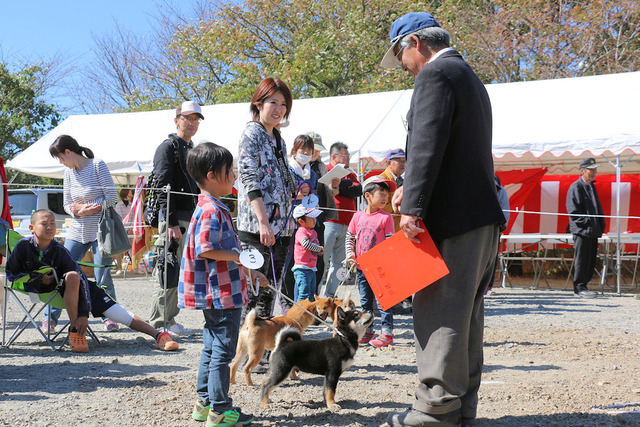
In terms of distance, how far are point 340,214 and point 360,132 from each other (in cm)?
410

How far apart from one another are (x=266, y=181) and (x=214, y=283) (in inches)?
40.2

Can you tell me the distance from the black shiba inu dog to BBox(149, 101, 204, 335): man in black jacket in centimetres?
198

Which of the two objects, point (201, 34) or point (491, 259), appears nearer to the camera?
point (491, 259)

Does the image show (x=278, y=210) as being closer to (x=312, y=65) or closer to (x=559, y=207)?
(x=559, y=207)

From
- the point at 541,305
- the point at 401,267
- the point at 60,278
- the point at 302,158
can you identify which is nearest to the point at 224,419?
the point at 401,267

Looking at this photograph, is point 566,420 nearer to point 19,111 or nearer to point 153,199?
point 153,199

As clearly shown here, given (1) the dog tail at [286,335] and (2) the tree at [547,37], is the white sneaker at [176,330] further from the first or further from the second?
(2) the tree at [547,37]

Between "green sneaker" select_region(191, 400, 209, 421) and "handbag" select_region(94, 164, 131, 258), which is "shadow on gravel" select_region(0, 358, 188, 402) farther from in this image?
"handbag" select_region(94, 164, 131, 258)

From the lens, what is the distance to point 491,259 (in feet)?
9.68

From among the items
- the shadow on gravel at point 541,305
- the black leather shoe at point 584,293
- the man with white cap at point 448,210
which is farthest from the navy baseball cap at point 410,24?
the black leather shoe at point 584,293

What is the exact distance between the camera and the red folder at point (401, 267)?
2.74 metres

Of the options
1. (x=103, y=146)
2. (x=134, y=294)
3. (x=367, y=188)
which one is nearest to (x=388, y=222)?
(x=367, y=188)

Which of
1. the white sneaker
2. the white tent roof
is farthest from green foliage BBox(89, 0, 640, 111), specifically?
the white sneaker

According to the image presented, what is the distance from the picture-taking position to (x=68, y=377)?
4.07 metres
